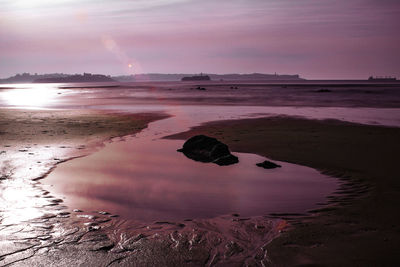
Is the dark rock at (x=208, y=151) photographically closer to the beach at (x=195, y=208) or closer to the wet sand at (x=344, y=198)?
the beach at (x=195, y=208)

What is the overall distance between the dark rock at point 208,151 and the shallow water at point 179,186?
1.11ft

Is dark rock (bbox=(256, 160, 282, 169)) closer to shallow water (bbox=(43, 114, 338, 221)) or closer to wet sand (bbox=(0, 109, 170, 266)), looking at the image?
shallow water (bbox=(43, 114, 338, 221))

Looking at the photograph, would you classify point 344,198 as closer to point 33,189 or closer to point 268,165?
point 268,165

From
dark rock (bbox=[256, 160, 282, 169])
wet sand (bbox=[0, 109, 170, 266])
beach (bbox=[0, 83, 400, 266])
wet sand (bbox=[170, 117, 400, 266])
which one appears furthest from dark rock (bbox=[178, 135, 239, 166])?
wet sand (bbox=[0, 109, 170, 266])

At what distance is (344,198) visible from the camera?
751 centimetres

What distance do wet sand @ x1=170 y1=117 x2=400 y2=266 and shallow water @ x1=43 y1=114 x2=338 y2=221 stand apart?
2.11 feet

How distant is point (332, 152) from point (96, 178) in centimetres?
827

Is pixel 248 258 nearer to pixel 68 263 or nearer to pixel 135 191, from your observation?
pixel 68 263

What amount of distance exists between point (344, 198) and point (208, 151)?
5172mm

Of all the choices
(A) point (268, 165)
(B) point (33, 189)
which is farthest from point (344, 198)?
(B) point (33, 189)

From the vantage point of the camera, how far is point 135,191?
8.09 metres

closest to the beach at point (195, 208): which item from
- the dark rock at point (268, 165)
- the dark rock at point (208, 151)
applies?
the dark rock at point (268, 165)

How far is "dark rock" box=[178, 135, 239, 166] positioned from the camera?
36.4 feet

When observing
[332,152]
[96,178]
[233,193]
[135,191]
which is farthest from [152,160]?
[332,152]
